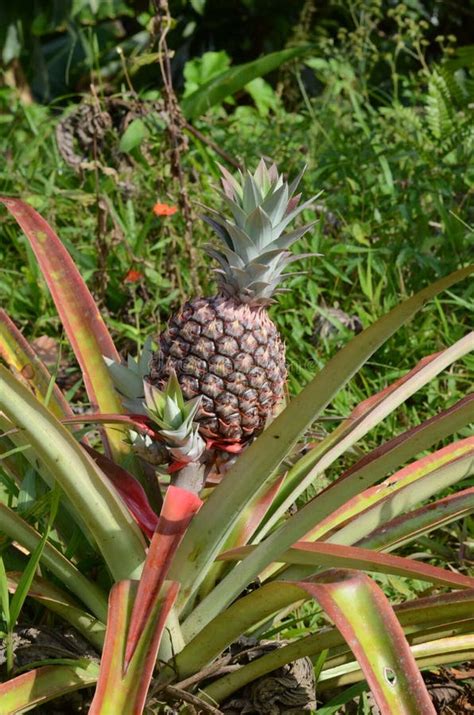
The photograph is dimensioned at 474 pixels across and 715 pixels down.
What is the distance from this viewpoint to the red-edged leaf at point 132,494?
1614 millimetres

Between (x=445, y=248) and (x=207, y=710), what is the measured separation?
77.1 inches

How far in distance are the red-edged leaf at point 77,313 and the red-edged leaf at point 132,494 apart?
0.16 meters

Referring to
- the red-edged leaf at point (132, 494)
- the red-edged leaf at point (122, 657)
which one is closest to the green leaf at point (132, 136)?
the red-edged leaf at point (132, 494)

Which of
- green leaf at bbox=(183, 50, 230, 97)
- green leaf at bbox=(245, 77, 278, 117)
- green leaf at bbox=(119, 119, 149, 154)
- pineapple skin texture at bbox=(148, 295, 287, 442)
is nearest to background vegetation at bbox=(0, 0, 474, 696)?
green leaf at bbox=(119, 119, 149, 154)

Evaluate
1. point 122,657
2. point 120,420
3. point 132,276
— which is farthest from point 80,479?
point 132,276

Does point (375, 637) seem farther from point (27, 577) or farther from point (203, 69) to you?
point (203, 69)

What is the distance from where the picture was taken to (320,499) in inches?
55.5

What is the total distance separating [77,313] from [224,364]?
41 centimetres

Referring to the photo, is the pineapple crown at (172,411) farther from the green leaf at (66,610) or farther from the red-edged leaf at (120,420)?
the green leaf at (66,610)

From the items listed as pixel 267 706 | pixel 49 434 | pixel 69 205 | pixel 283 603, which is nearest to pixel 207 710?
pixel 267 706

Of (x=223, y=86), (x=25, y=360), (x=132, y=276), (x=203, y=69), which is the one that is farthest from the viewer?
(x=203, y=69)

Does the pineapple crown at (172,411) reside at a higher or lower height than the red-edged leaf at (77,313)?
lower

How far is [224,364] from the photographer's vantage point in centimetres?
163

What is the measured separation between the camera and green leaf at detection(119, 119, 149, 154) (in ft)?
11.1
